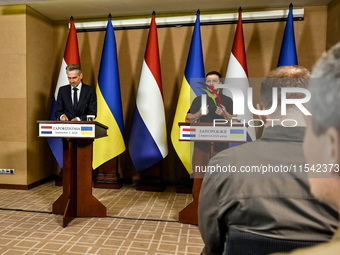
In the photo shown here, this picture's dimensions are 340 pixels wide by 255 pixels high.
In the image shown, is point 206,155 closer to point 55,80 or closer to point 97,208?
point 97,208

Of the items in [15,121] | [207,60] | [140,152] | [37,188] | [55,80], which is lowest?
[37,188]

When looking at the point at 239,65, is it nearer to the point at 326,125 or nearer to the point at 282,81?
the point at 282,81

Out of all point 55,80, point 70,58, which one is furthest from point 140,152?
point 55,80

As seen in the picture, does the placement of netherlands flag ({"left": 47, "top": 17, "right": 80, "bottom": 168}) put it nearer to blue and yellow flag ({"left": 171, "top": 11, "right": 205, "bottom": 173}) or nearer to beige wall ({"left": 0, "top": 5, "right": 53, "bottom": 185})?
beige wall ({"left": 0, "top": 5, "right": 53, "bottom": 185})

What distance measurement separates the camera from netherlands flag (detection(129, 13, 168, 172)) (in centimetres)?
359

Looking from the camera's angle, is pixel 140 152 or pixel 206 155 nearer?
pixel 206 155

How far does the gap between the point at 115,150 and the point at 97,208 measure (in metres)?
1.11

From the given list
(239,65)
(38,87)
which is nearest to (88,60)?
(38,87)

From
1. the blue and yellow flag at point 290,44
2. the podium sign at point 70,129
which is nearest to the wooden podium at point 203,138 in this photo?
the podium sign at point 70,129

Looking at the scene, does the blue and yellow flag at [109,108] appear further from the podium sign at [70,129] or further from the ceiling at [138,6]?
the podium sign at [70,129]

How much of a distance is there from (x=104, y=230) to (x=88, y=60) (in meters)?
2.82

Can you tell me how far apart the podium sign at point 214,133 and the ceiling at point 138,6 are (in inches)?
85.3

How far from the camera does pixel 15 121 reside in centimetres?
378

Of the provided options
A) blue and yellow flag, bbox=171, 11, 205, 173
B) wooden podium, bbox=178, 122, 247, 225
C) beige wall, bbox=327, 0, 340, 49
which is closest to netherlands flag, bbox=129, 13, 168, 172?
blue and yellow flag, bbox=171, 11, 205, 173
